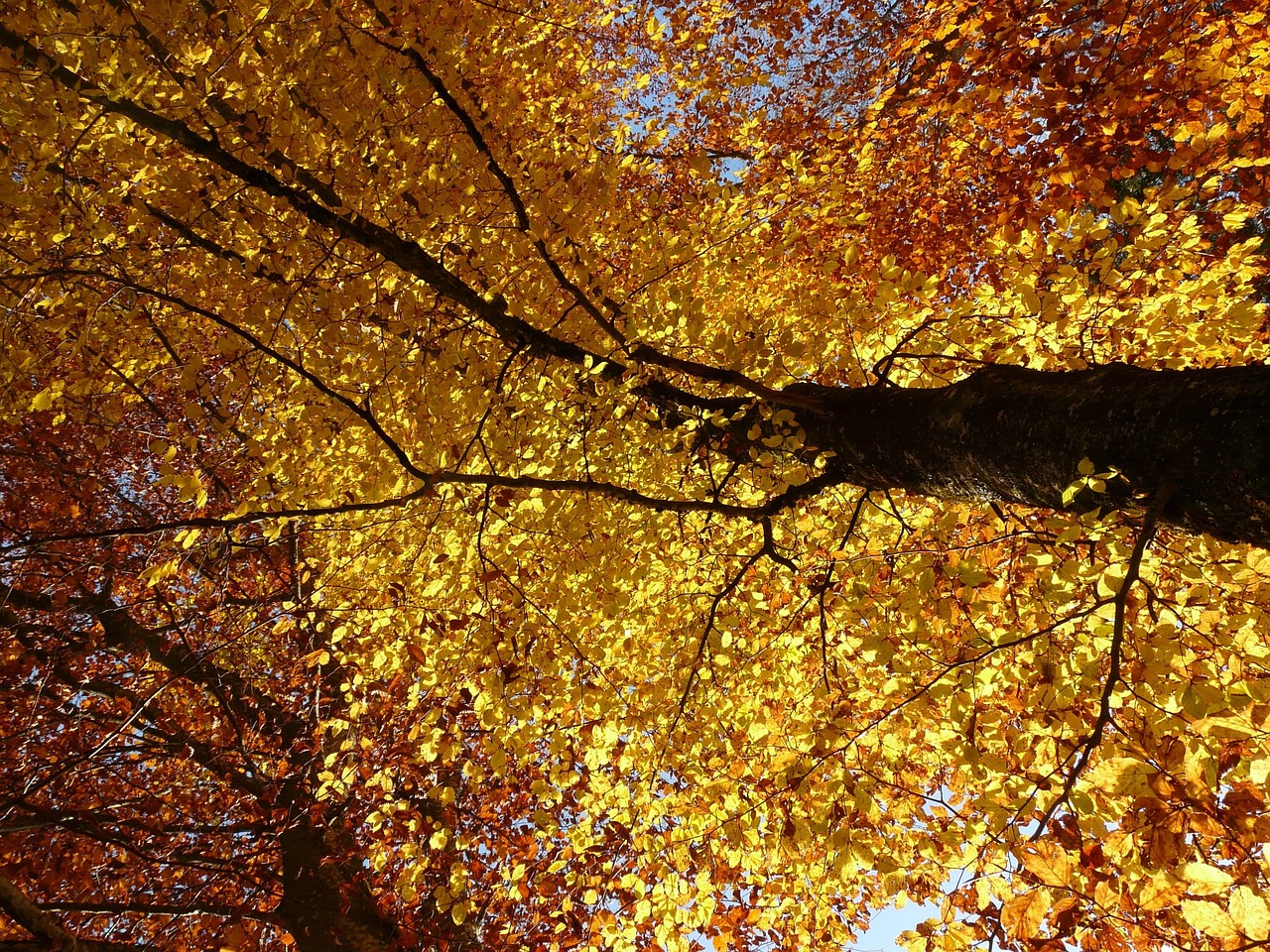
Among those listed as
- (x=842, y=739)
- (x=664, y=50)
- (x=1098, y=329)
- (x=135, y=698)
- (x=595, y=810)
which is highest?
(x=664, y=50)

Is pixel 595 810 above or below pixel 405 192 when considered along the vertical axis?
below

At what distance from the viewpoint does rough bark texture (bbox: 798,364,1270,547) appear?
1.75m

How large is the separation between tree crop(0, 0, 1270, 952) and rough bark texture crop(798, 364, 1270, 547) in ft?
0.05

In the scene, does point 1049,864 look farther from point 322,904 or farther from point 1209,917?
point 322,904

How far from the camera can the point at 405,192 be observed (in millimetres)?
4965

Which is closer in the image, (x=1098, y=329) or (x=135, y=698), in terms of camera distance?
(x=1098, y=329)

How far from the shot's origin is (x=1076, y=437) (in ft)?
7.20

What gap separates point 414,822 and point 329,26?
596 cm

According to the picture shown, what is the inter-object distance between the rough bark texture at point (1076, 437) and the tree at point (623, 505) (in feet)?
0.05

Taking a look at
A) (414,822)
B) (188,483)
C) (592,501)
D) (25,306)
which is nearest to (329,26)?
(25,306)

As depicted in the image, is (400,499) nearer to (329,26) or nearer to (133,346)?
(329,26)

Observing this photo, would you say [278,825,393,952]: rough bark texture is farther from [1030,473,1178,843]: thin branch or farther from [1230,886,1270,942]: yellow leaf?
[1230,886,1270,942]: yellow leaf

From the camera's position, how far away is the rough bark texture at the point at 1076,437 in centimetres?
175

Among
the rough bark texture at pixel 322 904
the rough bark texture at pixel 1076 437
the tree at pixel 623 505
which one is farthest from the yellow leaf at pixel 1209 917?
the rough bark texture at pixel 322 904
